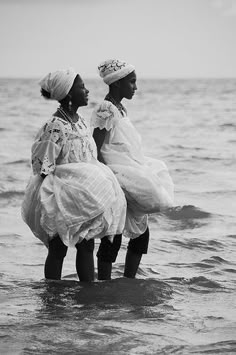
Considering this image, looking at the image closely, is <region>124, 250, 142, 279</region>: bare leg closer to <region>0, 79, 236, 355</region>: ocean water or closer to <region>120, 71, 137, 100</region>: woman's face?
<region>0, 79, 236, 355</region>: ocean water

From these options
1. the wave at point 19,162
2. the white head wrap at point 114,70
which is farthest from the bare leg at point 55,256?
the wave at point 19,162

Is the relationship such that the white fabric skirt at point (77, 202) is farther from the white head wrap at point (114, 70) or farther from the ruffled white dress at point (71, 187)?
the white head wrap at point (114, 70)

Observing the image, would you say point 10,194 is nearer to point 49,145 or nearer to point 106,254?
point 106,254

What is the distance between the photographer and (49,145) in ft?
19.5

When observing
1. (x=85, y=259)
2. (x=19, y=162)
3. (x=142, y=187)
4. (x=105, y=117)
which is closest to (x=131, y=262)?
(x=85, y=259)

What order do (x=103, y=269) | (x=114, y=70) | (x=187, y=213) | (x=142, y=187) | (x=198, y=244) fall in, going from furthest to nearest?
(x=187, y=213) < (x=198, y=244) < (x=103, y=269) < (x=114, y=70) < (x=142, y=187)

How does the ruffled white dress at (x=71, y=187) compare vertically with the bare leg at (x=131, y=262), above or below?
above

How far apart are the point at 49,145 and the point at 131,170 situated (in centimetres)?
69

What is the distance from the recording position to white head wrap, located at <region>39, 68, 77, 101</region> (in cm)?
607

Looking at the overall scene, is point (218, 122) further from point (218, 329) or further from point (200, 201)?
point (218, 329)

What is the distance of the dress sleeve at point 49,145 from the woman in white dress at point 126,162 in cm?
45

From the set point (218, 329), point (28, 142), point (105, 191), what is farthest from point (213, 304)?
point (28, 142)

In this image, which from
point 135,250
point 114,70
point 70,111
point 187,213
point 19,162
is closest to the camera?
point 70,111

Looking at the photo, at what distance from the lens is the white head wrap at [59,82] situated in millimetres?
6066
